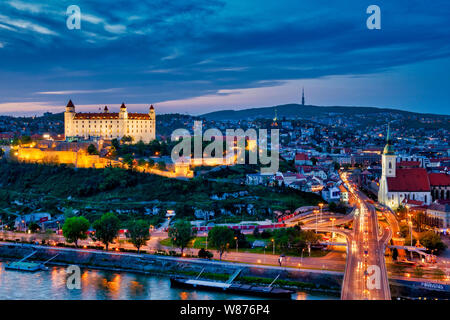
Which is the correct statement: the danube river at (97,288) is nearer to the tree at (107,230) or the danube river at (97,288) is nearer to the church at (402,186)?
the tree at (107,230)

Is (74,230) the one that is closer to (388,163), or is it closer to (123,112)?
(388,163)

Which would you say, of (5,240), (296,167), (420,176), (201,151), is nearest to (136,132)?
(201,151)

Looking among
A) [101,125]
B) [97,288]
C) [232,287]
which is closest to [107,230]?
[97,288]

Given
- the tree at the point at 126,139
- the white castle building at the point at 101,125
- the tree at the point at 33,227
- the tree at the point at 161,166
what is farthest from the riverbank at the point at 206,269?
the white castle building at the point at 101,125
